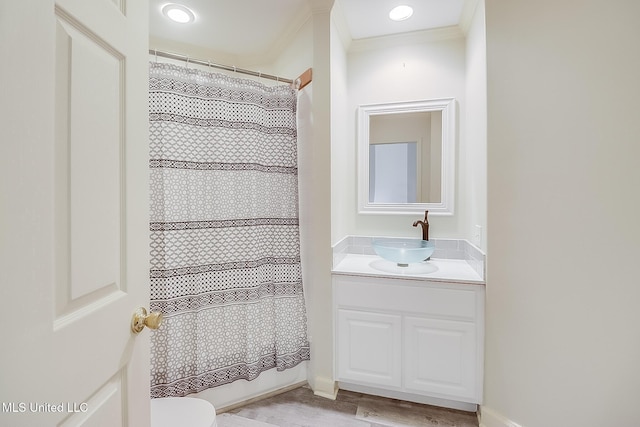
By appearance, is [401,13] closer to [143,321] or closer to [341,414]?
[143,321]

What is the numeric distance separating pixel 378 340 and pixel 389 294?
0.96 feet

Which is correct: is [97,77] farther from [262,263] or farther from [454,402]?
[454,402]

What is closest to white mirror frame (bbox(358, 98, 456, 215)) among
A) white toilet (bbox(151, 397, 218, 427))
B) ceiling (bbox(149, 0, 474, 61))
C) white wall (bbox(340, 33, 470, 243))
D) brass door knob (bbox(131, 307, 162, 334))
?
white wall (bbox(340, 33, 470, 243))

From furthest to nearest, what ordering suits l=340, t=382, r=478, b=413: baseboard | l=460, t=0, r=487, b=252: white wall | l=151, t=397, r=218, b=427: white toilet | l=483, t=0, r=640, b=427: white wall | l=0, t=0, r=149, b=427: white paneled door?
l=340, t=382, r=478, b=413: baseboard < l=460, t=0, r=487, b=252: white wall < l=483, t=0, r=640, b=427: white wall < l=151, t=397, r=218, b=427: white toilet < l=0, t=0, r=149, b=427: white paneled door

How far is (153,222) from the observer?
1.49 metres

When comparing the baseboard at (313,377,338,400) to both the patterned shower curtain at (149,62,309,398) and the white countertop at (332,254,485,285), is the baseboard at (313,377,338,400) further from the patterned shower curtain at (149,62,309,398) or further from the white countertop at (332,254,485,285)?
the white countertop at (332,254,485,285)

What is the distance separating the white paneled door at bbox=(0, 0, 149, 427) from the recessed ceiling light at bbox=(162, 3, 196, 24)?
1.26m

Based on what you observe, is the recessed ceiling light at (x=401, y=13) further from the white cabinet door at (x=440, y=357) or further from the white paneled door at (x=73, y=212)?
the white cabinet door at (x=440, y=357)

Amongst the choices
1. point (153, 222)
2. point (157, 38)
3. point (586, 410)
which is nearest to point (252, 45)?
point (157, 38)

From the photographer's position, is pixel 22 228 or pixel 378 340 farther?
pixel 378 340

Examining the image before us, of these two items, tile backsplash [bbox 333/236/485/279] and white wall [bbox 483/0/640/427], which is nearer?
white wall [bbox 483/0/640/427]

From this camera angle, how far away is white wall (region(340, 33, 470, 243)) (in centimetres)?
209

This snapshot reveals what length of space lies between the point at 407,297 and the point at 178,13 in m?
2.27

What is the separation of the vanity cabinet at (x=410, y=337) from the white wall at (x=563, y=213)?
4.0 inches
